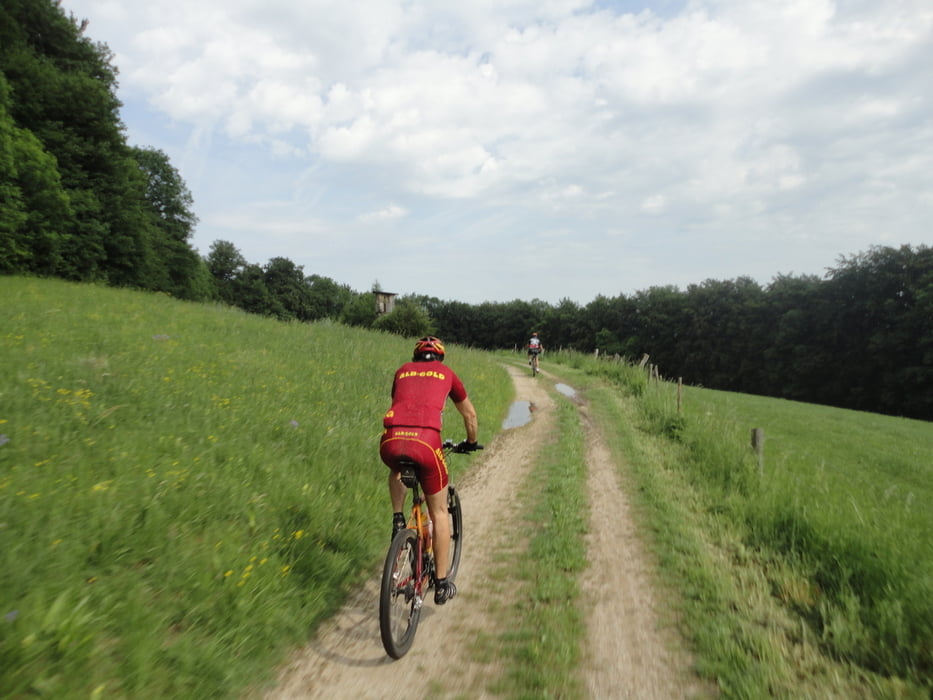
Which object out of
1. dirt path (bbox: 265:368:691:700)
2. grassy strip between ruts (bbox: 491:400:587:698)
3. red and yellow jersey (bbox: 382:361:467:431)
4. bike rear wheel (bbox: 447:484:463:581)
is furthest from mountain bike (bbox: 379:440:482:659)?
grassy strip between ruts (bbox: 491:400:587:698)

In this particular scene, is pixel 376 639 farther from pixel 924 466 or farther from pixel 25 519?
pixel 924 466

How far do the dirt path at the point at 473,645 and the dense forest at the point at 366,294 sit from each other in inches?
1031

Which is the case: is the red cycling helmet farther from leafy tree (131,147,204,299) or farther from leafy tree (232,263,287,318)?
leafy tree (232,263,287,318)

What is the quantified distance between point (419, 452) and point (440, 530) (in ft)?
2.53

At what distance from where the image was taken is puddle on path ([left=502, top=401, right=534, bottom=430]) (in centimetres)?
1324

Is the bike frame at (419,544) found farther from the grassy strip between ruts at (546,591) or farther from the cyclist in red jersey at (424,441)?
the grassy strip between ruts at (546,591)

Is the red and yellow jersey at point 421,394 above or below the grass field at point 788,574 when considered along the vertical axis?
above

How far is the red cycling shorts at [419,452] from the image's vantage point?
356 cm

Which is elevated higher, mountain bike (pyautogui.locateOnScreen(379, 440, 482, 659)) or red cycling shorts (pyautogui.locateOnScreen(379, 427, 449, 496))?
red cycling shorts (pyautogui.locateOnScreen(379, 427, 449, 496))

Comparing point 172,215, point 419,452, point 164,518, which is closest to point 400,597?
point 419,452

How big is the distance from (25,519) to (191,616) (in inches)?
58.7

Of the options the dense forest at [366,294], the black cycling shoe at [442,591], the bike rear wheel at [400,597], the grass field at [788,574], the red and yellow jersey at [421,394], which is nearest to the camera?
the bike rear wheel at [400,597]

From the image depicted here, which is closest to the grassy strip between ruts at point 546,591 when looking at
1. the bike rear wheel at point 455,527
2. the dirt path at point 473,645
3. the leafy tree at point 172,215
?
the dirt path at point 473,645

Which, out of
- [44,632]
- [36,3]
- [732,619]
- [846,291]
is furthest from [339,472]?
[846,291]
